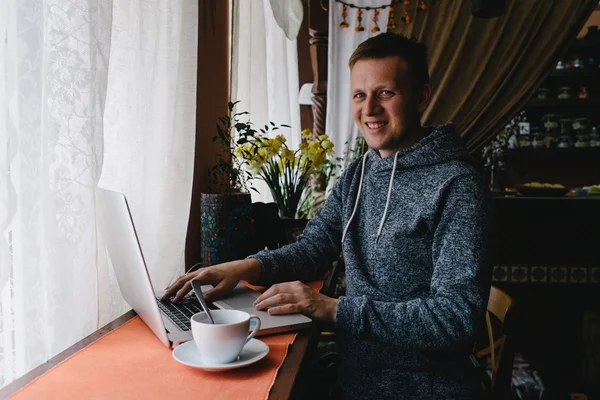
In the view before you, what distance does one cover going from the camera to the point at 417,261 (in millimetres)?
1214

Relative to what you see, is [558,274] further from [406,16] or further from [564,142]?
[564,142]

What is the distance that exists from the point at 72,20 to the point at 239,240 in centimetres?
85

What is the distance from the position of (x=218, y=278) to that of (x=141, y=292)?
0.31 metres

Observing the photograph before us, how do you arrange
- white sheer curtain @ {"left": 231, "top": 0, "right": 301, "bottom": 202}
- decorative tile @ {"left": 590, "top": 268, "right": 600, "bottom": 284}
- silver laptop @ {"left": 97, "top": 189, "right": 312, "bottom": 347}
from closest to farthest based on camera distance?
silver laptop @ {"left": 97, "top": 189, "right": 312, "bottom": 347} < white sheer curtain @ {"left": 231, "top": 0, "right": 301, "bottom": 202} < decorative tile @ {"left": 590, "top": 268, "right": 600, "bottom": 284}

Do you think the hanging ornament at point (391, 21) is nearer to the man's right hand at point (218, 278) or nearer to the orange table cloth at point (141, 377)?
the man's right hand at point (218, 278)

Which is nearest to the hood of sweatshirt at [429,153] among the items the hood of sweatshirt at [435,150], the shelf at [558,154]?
the hood of sweatshirt at [435,150]

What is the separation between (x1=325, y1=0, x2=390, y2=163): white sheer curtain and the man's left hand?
2379 millimetres

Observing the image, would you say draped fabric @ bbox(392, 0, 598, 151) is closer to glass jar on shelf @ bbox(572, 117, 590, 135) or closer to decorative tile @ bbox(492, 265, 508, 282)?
decorative tile @ bbox(492, 265, 508, 282)

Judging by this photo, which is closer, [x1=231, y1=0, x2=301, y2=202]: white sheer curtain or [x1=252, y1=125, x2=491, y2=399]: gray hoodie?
[x1=252, y1=125, x2=491, y2=399]: gray hoodie

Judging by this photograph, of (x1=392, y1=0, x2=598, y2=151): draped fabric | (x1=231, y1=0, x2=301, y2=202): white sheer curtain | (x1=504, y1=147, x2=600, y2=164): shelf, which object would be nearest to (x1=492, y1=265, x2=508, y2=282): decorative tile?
(x1=392, y1=0, x2=598, y2=151): draped fabric

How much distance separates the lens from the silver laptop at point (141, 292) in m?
0.88

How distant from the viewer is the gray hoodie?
3.48ft

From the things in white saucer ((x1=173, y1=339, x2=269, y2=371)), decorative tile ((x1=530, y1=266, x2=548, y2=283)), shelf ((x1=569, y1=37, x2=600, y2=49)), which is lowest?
decorative tile ((x1=530, y1=266, x2=548, y2=283))

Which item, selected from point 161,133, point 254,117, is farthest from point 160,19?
point 254,117
